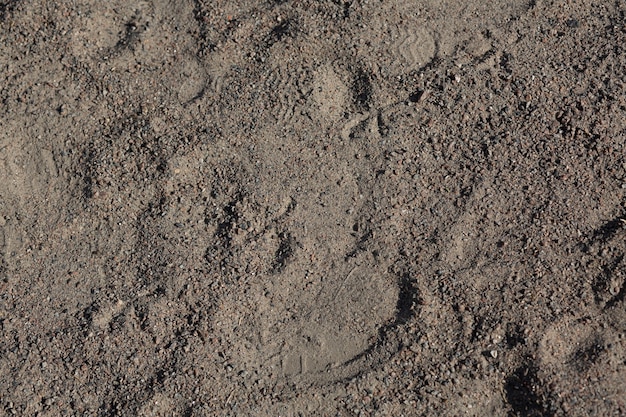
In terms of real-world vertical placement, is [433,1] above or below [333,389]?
above

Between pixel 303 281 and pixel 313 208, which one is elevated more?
pixel 313 208

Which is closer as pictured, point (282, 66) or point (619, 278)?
point (619, 278)

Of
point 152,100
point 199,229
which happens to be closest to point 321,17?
point 152,100

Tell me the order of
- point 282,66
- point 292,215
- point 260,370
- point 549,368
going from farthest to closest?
point 282,66
point 292,215
point 260,370
point 549,368

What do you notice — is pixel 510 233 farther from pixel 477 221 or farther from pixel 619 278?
pixel 619 278

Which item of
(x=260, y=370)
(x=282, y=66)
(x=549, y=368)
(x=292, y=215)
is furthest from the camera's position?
(x=282, y=66)

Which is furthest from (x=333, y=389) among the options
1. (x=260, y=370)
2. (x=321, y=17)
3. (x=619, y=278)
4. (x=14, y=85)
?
(x=14, y=85)

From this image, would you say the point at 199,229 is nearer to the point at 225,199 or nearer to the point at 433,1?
the point at 225,199

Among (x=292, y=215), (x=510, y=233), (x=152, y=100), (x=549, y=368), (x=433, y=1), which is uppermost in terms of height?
(x=152, y=100)
